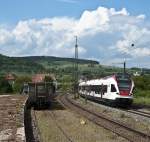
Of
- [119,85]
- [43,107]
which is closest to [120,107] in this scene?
[119,85]

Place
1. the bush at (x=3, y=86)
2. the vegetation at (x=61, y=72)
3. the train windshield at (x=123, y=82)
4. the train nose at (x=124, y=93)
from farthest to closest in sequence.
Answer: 1. the bush at (x=3, y=86)
2. the vegetation at (x=61, y=72)
3. the train windshield at (x=123, y=82)
4. the train nose at (x=124, y=93)

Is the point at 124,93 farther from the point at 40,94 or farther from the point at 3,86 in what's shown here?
the point at 3,86

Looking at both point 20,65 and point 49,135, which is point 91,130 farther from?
point 20,65

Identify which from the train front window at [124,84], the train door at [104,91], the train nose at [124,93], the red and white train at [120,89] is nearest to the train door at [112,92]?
the red and white train at [120,89]

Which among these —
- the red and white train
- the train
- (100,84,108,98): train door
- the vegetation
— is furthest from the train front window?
the vegetation

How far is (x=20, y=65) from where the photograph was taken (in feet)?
512

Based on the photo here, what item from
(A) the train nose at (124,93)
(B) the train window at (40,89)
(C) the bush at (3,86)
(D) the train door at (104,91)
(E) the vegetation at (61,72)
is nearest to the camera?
(A) the train nose at (124,93)

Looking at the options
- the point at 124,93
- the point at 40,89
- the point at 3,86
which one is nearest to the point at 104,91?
the point at 124,93

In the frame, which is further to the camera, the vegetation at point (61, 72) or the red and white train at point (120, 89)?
the vegetation at point (61, 72)

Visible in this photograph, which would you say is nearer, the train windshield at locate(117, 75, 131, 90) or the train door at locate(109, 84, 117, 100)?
the train windshield at locate(117, 75, 131, 90)

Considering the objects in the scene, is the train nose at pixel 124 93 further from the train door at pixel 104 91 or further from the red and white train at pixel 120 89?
the train door at pixel 104 91

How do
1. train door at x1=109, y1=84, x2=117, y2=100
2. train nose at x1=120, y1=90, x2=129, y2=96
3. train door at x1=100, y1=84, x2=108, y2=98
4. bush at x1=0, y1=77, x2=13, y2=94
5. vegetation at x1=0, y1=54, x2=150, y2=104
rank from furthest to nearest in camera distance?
bush at x1=0, y1=77, x2=13, y2=94
vegetation at x1=0, y1=54, x2=150, y2=104
train door at x1=100, y1=84, x2=108, y2=98
train door at x1=109, y1=84, x2=117, y2=100
train nose at x1=120, y1=90, x2=129, y2=96

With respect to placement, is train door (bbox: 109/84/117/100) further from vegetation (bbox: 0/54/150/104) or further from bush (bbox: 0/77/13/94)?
bush (bbox: 0/77/13/94)

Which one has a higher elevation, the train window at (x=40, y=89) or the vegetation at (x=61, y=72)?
the vegetation at (x=61, y=72)
